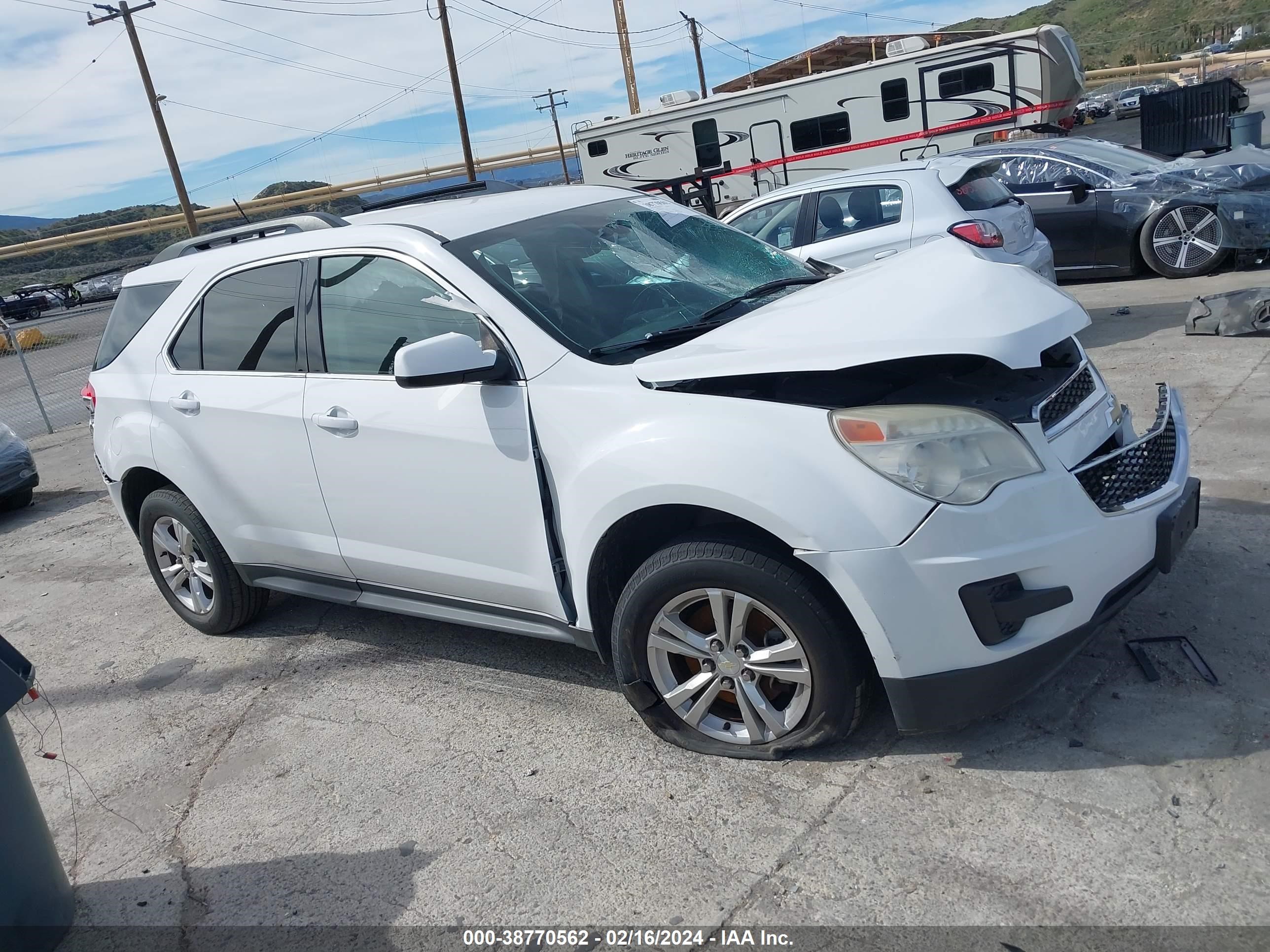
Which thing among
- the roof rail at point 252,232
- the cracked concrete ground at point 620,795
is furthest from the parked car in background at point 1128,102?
the roof rail at point 252,232

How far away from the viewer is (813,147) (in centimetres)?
2084

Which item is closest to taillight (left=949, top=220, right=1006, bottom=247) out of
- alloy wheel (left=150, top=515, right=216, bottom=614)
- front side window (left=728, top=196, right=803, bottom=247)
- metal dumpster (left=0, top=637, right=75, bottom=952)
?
front side window (left=728, top=196, right=803, bottom=247)

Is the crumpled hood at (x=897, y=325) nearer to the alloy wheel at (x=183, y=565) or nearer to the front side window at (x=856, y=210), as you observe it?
the alloy wheel at (x=183, y=565)

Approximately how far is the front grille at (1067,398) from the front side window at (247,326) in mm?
2825

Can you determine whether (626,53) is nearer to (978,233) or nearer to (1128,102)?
(1128,102)

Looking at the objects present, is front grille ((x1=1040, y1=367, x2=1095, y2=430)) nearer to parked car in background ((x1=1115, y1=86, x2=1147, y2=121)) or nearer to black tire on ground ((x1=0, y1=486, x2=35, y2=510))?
black tire on ground ((x1=0, y1=486, x2=35, y2=510))

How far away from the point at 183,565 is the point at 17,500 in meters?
5.01

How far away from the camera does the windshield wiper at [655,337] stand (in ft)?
10.9

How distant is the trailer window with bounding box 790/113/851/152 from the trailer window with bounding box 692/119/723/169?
5.82ft

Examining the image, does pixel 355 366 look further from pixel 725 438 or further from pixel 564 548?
pixel 725 438

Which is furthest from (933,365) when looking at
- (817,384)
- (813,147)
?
(813,147)

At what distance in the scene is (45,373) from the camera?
21141 mm

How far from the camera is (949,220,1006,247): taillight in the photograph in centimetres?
742

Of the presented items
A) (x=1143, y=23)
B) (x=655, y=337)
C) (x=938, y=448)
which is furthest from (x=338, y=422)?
(x=1143, y=23)
